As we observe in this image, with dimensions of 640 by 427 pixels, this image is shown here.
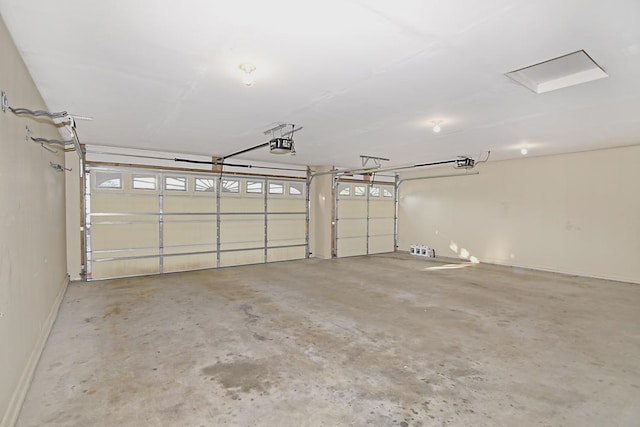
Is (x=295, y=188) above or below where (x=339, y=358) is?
above

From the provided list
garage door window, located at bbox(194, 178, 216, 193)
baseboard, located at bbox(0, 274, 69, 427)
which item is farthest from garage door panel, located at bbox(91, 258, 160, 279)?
baseboard, located at bbox(0, 274, 69, 427)

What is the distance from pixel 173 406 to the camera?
220 centimetres

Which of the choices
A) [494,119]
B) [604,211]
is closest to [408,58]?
[494,119]

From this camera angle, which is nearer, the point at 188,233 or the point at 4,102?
the point at 4,102

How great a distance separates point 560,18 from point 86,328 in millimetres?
4920

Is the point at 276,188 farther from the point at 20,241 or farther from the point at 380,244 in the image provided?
the point at 20,241

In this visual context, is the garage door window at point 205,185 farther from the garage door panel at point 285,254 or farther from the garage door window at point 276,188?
the garage door panel at point 285,254

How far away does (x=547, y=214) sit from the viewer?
A: 7031 millimetres

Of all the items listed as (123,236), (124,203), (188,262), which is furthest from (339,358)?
(124,203)

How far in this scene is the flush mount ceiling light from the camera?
104 inches

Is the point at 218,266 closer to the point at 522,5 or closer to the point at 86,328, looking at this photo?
the point at 86,328

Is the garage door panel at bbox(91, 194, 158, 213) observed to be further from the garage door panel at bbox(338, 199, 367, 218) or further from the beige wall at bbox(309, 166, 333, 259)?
the garage door panel at bbox(338, 199, 367, 218)

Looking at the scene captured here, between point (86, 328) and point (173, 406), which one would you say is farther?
point (86, 328)

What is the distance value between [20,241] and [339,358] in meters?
2.67
